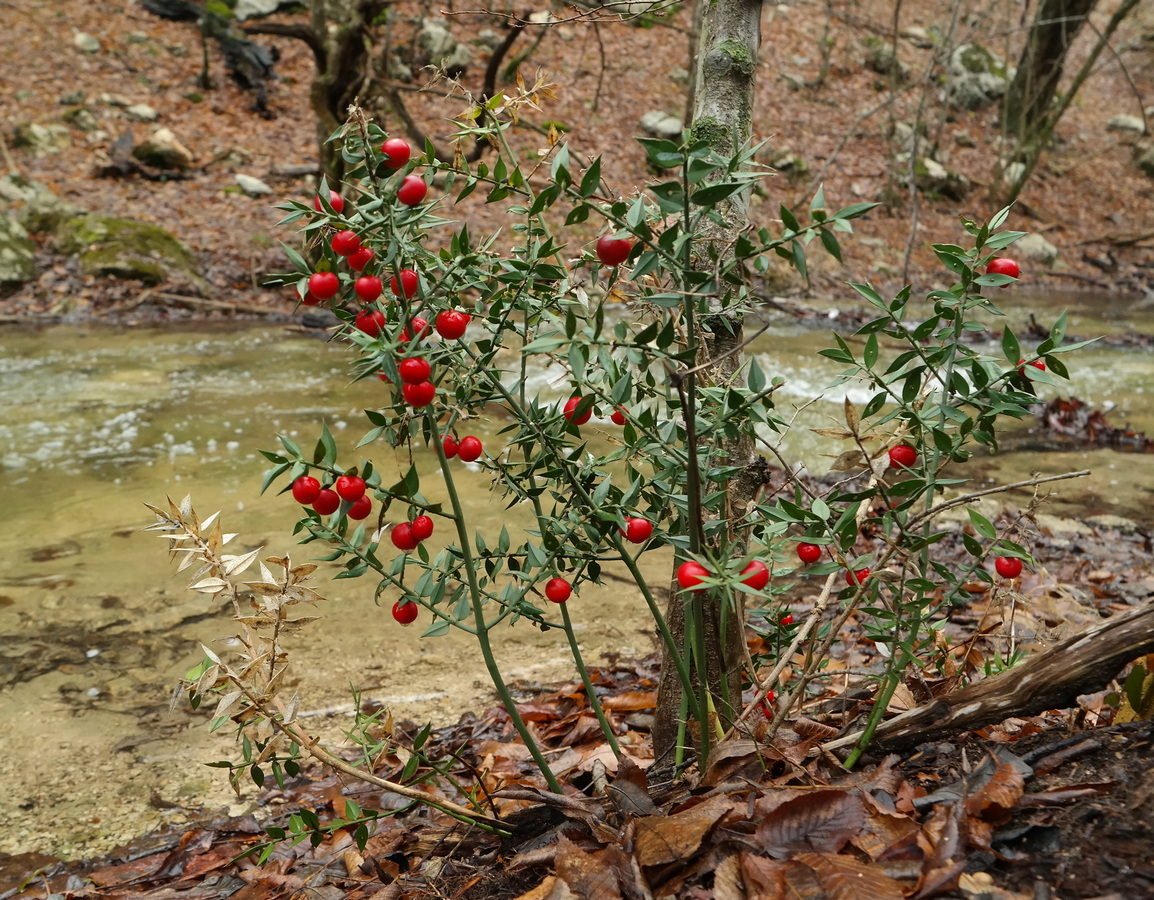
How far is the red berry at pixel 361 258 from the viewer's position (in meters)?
1.46

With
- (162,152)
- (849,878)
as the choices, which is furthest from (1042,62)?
(849,878)

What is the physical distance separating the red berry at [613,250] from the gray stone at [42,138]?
13.0 meters

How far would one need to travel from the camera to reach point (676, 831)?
144 centimetres

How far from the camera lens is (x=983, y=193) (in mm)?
16156

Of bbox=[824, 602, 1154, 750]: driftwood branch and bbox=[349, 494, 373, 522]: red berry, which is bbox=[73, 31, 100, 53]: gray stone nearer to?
bbox=[349, 494, 373, 522]: red berry

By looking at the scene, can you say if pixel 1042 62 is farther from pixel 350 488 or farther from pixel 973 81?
pixel 350 488

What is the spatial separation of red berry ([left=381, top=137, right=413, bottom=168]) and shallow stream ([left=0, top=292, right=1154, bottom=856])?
0.83 meters

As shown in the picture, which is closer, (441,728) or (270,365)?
(441,728)

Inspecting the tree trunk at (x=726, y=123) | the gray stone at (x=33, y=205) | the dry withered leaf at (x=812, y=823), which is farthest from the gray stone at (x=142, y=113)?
the dry withered leaf at (x=812, y=823)

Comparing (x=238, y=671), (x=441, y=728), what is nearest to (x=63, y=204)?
(x=441, y=728)

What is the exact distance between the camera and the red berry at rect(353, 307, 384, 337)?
1.52 meters

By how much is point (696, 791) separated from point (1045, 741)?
0.64 meters

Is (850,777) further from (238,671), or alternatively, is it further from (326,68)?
(326,68)

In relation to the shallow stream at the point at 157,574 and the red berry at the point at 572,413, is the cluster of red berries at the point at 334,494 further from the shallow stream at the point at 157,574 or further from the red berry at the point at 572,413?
the shallow stream at the point at 157,574
